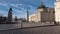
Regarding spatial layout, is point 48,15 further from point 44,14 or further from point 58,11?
point 58,11

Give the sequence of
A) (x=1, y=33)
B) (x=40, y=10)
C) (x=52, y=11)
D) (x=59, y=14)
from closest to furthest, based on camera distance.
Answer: (x=1, y=33) → (x=59, y=14) → (x=52, y=11) → (x=40, y=10)

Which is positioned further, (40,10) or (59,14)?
(40,10)

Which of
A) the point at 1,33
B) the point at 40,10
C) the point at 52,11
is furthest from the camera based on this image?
the point at 40,10

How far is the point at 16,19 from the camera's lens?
212 inches

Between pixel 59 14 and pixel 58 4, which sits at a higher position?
pixel 58 4

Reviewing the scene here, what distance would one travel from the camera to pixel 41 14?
37688 mm

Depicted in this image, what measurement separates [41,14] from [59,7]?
276 inches

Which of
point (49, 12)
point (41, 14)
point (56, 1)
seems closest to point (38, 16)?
point (41, 14)

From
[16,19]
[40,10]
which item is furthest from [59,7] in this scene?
[16,19]

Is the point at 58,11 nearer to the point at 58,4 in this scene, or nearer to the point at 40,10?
the point at 58,4

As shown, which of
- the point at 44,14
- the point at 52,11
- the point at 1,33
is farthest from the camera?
the point at 44,14

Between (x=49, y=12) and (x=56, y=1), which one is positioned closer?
(x=56, y=1)

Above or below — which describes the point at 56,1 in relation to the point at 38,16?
above

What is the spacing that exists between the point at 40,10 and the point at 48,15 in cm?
547
